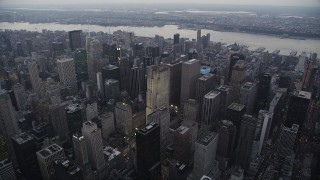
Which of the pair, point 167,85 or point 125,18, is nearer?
point 167,85

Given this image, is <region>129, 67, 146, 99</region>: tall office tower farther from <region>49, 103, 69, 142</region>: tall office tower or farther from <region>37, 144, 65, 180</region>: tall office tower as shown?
<region>37, 144, 65, 180</region>: tall office tower

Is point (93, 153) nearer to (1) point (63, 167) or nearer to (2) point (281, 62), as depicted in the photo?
(1) point (63, 167)

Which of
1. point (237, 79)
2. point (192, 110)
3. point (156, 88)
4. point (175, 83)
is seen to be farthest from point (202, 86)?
point (237, 79)

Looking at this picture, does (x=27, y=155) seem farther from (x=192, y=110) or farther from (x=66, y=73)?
(x=66, y=73)

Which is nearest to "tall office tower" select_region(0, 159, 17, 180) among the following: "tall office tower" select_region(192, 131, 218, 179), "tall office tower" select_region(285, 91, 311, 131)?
"tall office tower" select_region(192, 131, 218, 179)

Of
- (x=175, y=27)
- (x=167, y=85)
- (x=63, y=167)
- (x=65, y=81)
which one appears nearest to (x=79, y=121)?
(x=63, y=167)

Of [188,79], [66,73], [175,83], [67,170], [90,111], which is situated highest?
[188,79]
